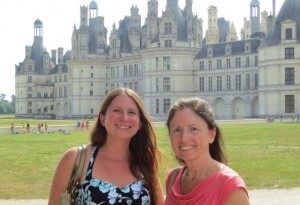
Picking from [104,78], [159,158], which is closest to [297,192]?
[159,158]

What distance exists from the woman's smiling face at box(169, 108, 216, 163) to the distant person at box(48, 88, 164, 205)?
0.69 meters

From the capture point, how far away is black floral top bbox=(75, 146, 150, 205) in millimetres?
4133

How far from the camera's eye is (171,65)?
232ft

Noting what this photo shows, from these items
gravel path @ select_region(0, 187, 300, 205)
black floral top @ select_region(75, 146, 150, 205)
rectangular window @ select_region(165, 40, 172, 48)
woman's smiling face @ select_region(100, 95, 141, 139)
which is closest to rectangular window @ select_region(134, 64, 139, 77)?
rectangular window @ select_region(165, 40, 172, 48)

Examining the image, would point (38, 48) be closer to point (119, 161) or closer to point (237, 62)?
point (237, 62)

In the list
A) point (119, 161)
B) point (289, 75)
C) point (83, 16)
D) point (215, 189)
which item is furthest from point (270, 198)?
point (83, 16)

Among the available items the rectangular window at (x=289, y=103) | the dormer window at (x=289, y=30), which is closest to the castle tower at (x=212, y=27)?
the dormer window at (x=289, y=30)

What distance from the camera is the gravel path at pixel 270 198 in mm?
10367

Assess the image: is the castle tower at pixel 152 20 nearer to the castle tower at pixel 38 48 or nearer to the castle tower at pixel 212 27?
the castle tower at pixel 212 27

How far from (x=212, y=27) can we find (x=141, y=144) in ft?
259

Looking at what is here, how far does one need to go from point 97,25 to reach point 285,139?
6386 cm

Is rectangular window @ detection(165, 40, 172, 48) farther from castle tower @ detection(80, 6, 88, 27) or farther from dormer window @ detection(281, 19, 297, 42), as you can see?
castle tower @ detection(80, 6, 88, 27)

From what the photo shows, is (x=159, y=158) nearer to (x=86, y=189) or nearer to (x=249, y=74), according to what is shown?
(x=86, y=189)

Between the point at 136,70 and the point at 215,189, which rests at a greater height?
the point at 136,70
